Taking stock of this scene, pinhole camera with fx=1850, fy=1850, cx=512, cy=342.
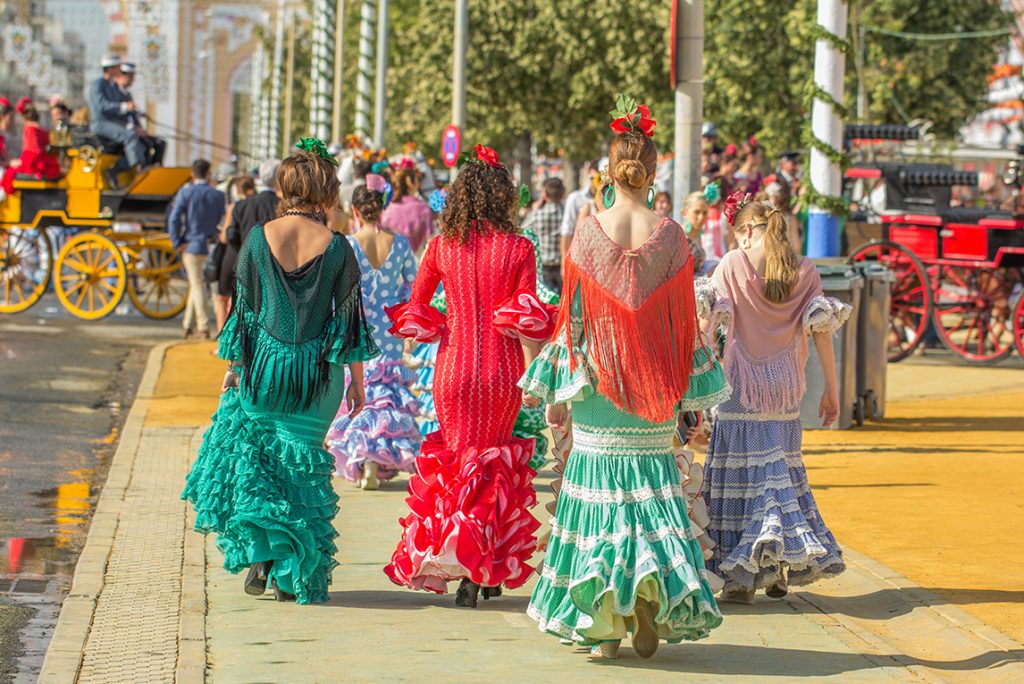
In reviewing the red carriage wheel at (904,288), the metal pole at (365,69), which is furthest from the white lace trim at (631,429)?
the metal pole at (365,69)

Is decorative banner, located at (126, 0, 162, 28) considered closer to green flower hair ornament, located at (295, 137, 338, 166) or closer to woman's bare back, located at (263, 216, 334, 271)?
green flower hair ornament, located at (295, 137, 338, 166)

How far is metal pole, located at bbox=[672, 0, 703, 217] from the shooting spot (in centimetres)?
1316

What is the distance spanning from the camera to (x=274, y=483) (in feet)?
24.5

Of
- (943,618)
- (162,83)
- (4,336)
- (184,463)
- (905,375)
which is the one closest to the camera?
(943,618)

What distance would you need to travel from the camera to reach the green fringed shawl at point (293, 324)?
7531mm

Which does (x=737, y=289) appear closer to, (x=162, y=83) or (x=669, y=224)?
(x=669, y=224)

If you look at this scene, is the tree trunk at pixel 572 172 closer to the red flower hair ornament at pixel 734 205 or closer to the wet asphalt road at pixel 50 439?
the wet asphalt road at pixel 50 439

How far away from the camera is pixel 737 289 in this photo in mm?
7930

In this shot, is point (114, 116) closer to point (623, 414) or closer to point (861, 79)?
point (861, 79)

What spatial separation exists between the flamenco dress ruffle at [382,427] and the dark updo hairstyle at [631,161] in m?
4.19

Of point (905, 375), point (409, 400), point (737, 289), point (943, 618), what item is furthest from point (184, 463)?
point (905, 375)

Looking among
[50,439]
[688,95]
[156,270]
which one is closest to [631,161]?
[688,95]

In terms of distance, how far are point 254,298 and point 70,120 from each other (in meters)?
15.5

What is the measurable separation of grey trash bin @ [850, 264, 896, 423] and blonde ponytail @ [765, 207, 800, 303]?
20.9 feet
